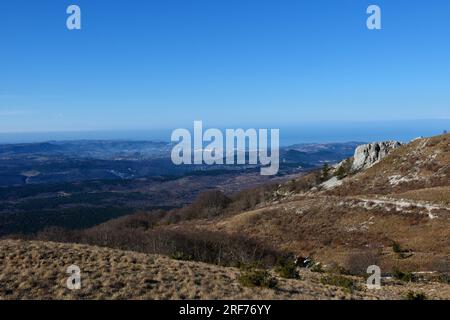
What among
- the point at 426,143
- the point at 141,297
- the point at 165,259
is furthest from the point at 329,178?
the point at 141,297

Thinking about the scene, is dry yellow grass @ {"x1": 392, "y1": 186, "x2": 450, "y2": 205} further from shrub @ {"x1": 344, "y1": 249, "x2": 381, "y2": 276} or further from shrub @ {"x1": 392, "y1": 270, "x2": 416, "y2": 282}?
shrub @ {"x1": 392, "y1": 270, "x2": 416, "y2": 282}

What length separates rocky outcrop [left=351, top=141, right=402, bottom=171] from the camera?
88.1 m

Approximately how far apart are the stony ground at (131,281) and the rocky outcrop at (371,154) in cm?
6717

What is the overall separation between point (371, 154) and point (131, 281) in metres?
78.2

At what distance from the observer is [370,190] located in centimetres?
6750

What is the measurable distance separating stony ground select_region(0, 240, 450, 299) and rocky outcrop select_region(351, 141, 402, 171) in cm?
6717

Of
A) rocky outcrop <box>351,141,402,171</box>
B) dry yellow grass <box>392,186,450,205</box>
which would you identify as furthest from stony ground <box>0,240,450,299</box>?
rocky outcrop <box>351,141,402,171</box>

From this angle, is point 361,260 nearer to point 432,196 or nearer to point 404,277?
point 404,277

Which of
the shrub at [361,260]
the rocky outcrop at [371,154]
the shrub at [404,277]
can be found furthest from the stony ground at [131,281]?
the rocky outcrop at [371,154]

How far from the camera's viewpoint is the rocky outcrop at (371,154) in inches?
3467

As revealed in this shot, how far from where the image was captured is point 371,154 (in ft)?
294

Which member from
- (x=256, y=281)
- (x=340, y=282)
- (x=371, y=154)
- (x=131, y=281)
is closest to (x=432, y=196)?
(x=340, y=282)
